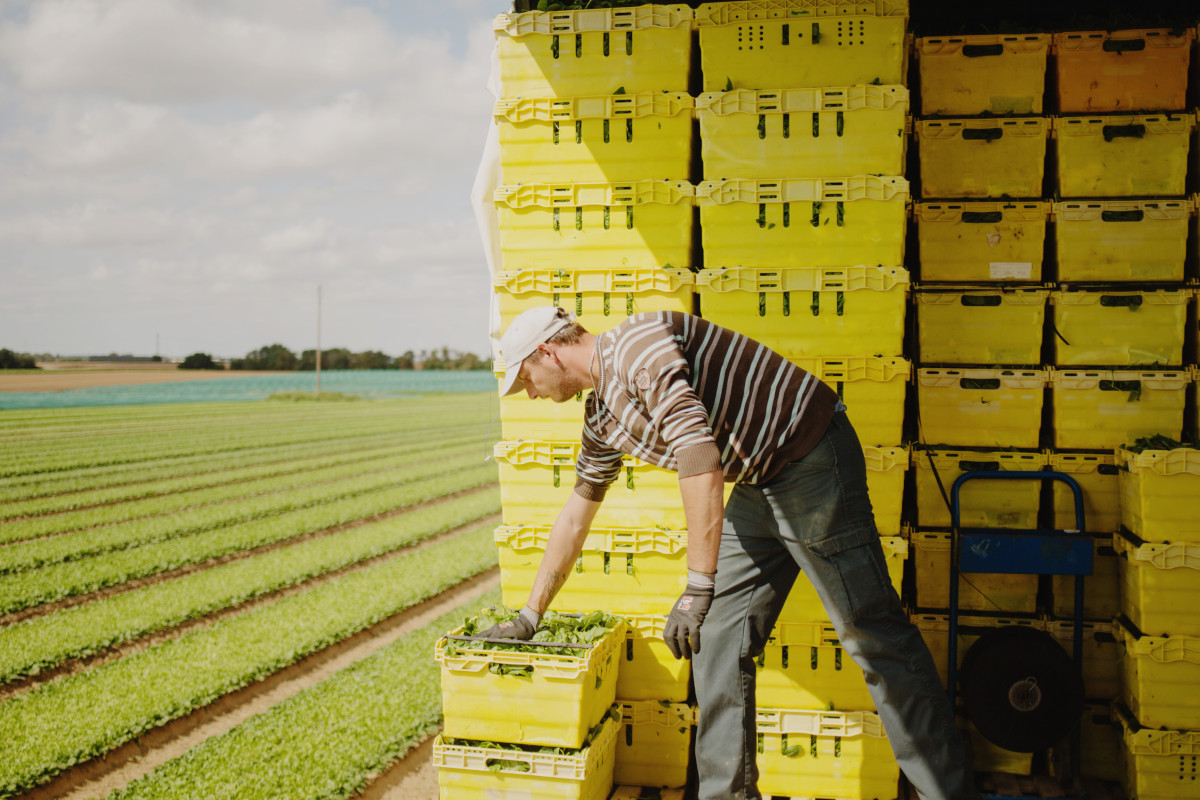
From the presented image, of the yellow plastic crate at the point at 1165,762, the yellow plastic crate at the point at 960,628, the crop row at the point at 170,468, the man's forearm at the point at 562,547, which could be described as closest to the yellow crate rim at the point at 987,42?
the yellow plastic crate at the point at 960,628

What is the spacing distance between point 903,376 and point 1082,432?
1.12 meters

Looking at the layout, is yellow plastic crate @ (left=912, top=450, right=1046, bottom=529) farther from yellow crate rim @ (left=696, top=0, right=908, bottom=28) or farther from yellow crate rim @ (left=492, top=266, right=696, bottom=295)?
yellow crate rim @ (left=696, top=0, right=908, bottom=28)

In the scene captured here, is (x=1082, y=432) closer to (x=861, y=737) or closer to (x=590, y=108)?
(x=861, y=737)

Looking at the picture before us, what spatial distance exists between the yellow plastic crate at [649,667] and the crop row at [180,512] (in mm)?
7691

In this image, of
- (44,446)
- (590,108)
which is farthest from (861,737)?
(44,446)

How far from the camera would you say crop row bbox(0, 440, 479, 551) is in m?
9.29

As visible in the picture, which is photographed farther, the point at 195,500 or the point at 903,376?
the point at 195,500

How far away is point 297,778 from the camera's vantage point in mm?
4051

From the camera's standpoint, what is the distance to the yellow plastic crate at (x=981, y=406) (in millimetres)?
3973

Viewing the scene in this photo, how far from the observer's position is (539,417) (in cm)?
382

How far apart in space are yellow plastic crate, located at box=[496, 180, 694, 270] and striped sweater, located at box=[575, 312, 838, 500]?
1.00m

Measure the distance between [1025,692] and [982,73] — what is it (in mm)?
3049

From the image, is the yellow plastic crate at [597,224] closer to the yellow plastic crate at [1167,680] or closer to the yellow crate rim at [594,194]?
the yellow crate rim at [594,194]

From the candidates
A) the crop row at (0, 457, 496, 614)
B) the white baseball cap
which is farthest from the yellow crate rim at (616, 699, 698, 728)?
the crop row at (0, 457, 496, 614)
